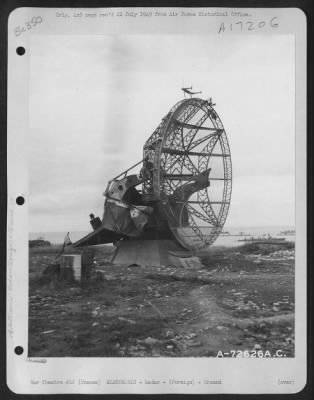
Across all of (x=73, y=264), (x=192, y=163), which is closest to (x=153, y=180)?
(x=192, y=163)

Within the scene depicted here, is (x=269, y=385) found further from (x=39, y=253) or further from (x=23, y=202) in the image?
(x=23, y=202)

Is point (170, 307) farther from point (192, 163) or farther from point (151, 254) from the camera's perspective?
point (192, 163)

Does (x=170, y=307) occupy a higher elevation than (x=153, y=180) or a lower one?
lower

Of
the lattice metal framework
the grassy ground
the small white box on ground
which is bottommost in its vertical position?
the grassy ground

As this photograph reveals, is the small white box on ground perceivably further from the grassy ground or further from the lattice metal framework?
the lattice metal framework

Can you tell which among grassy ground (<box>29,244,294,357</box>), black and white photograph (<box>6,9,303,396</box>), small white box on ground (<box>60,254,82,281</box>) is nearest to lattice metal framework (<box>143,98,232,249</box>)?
black and white photograph (<box>6,9,303,396</box>)

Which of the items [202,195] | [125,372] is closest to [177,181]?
[202,195]
